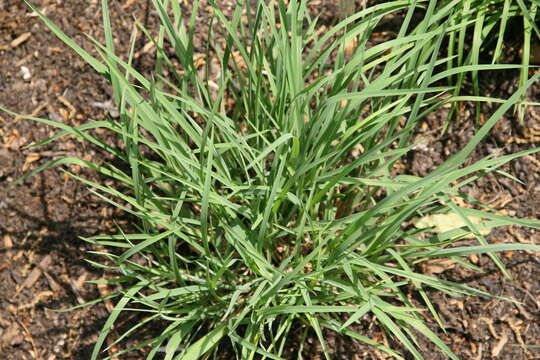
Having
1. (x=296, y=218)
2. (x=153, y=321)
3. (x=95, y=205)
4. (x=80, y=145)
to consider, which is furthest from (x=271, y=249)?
(x=80, y=145)

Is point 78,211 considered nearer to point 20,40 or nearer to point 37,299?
point 37,299

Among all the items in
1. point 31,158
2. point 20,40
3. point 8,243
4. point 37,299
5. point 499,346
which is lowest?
point 499,346

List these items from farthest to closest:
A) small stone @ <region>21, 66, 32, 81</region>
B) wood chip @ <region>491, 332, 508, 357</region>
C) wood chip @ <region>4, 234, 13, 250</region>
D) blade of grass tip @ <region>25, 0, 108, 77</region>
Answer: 1. small stone @ <region>21, 66, 32, 81</region>
2. wood chip @ <region>4, 234, 13, 250</region>
3. wood chip @ <region>491, 332, 508, 357</region>
4. blade of grass tip @ <region>25, 0, 108, 77</region>

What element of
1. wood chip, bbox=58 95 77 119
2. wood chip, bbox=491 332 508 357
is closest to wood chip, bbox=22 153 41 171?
wood chip, bbox=58 95 77 119

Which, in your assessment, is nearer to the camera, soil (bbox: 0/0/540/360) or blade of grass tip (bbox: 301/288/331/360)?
blade of grass tip (bbox: 301/288/331/360)

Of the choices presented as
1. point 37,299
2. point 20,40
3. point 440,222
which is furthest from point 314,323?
point 20,40

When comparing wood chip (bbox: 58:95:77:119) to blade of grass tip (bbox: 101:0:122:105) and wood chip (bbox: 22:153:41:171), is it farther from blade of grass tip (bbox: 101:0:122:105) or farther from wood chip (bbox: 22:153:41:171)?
blade of grass tip (bbox: 101:0:122:105)

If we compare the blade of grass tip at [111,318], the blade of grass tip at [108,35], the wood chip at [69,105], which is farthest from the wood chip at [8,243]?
the blade of grass tip at [108,35]

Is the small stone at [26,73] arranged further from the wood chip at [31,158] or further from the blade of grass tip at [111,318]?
the blade of grass tip at [111,318]

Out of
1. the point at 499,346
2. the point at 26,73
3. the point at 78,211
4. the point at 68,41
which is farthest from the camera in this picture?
the point at 26,73

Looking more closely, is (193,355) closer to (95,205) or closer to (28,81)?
(95,205)

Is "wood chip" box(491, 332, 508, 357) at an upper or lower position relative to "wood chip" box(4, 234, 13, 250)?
lower
